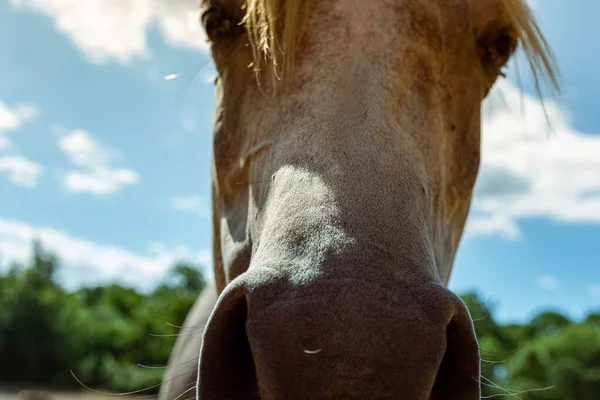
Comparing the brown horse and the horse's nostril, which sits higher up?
the brown horse

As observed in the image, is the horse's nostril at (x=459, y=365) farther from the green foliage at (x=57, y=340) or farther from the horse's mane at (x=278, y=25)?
the green foliage at (x=57, y=340)

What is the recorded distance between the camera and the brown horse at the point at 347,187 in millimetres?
1160

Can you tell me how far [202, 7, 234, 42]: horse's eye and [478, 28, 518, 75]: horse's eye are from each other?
3.87 ft

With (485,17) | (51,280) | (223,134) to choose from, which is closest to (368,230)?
(223,134)

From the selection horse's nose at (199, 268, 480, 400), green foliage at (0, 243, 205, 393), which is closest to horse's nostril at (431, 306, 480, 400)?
horse's nose at (199, 268, 480, 400)

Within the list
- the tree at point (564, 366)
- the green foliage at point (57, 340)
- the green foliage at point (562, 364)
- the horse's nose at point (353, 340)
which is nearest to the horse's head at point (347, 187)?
the horse's nose at point (353, 340)

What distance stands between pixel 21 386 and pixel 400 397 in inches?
1577

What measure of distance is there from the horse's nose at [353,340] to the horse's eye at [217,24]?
1563 mm

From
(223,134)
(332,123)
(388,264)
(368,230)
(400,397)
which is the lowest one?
(400,397)

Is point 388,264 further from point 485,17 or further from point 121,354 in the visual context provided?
point 121,354

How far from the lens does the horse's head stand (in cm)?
116

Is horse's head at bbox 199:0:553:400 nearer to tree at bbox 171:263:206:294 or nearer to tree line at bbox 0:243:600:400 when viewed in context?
tree at bbox 171:263:206:294

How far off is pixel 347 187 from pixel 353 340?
47cm

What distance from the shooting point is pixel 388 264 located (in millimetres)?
1296
